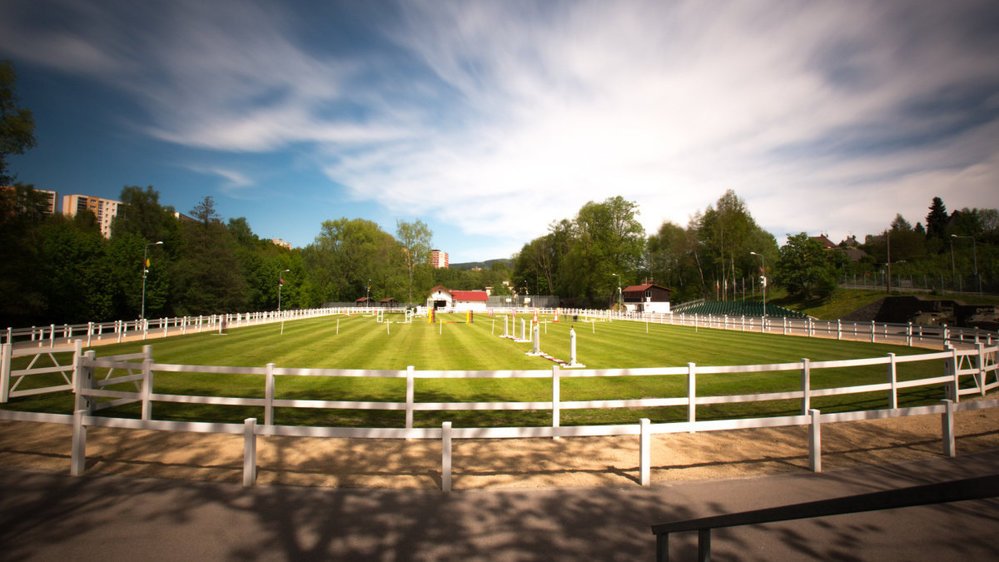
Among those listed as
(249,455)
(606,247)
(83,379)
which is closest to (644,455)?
(249,455)

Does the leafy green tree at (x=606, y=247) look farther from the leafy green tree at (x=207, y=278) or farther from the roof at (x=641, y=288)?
the leafy green tree at (x=207, y=278)

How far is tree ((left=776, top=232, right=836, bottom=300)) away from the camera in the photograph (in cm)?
6475

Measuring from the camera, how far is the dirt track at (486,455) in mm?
6711

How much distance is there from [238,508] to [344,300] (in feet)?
347

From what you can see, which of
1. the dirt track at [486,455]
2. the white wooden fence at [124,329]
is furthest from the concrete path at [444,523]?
the white wooden fence at [124,329]

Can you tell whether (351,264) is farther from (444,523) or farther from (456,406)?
(444,523)

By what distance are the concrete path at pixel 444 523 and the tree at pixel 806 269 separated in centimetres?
7036

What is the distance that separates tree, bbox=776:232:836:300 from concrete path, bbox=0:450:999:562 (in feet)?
231

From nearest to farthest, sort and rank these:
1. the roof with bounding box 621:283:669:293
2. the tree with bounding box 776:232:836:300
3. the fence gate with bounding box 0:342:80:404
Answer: the fence gate with bounding box 0:342:80:404 → the tree with bounding box 776:232:836:300 → the roof with bounding box 621:283:669:293

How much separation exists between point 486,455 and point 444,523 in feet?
8.99

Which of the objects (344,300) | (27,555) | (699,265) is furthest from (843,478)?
(344,300)

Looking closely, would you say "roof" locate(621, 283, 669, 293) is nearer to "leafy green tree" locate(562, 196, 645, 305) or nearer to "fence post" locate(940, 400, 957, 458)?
"leafy green tree" locate(562, 196, 645, 305)

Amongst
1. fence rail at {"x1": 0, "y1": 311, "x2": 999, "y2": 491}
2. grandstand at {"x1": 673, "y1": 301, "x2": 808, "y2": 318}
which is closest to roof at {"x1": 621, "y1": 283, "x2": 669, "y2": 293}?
grandstand at {"x1": 673, "y1": 301, "x2": 808, "y2": 318}

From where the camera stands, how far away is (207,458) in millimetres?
7590
